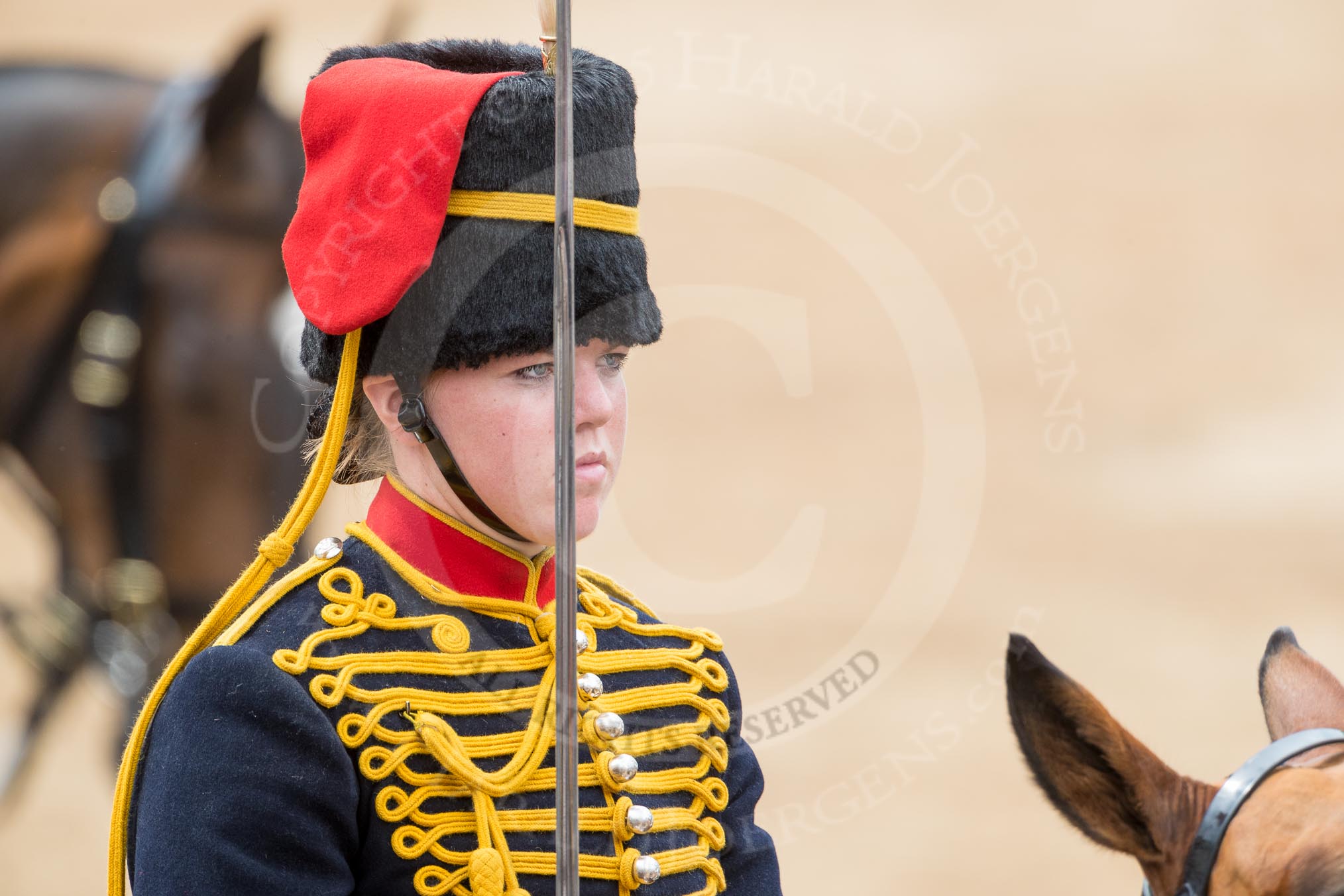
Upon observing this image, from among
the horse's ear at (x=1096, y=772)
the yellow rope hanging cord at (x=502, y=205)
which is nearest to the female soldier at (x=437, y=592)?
the yellow rope hanging cord at (x=502, y=205)

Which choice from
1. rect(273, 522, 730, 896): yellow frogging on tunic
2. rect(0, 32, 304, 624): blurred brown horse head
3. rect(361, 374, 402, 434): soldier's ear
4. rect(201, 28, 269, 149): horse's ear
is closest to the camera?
rect(273, 522, 730, 896): yellow frogging on tunic

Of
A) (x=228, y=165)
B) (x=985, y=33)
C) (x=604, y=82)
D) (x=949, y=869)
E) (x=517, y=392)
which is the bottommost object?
(x=949, y=869)

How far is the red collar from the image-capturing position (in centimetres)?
143

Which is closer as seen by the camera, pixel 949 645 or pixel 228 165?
pixel 228 165

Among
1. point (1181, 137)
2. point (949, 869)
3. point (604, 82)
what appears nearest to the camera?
point (604, 82)

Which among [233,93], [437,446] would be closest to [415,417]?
[437,446]

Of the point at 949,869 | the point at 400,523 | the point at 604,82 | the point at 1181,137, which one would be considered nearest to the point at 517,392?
the point at 400,523

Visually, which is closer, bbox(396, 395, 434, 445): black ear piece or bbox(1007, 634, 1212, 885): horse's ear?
bbox(1007, 634, 1212, 885): horse's ear

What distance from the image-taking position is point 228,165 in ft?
10.4

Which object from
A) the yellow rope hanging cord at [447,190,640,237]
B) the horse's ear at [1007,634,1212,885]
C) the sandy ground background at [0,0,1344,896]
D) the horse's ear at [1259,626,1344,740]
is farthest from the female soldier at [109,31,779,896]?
the sandy ground background at [0,0,1344,896]

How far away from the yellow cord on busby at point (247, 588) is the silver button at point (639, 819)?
0.37 meters

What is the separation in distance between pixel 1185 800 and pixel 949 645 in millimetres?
4241

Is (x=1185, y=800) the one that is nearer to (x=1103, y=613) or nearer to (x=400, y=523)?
(x=400, y=523)

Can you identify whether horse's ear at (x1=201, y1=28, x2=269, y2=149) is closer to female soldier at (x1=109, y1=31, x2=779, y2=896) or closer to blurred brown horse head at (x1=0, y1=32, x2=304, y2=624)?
blurred brown horse head at (x1=0, y1=32, x2=304, y2=624)
